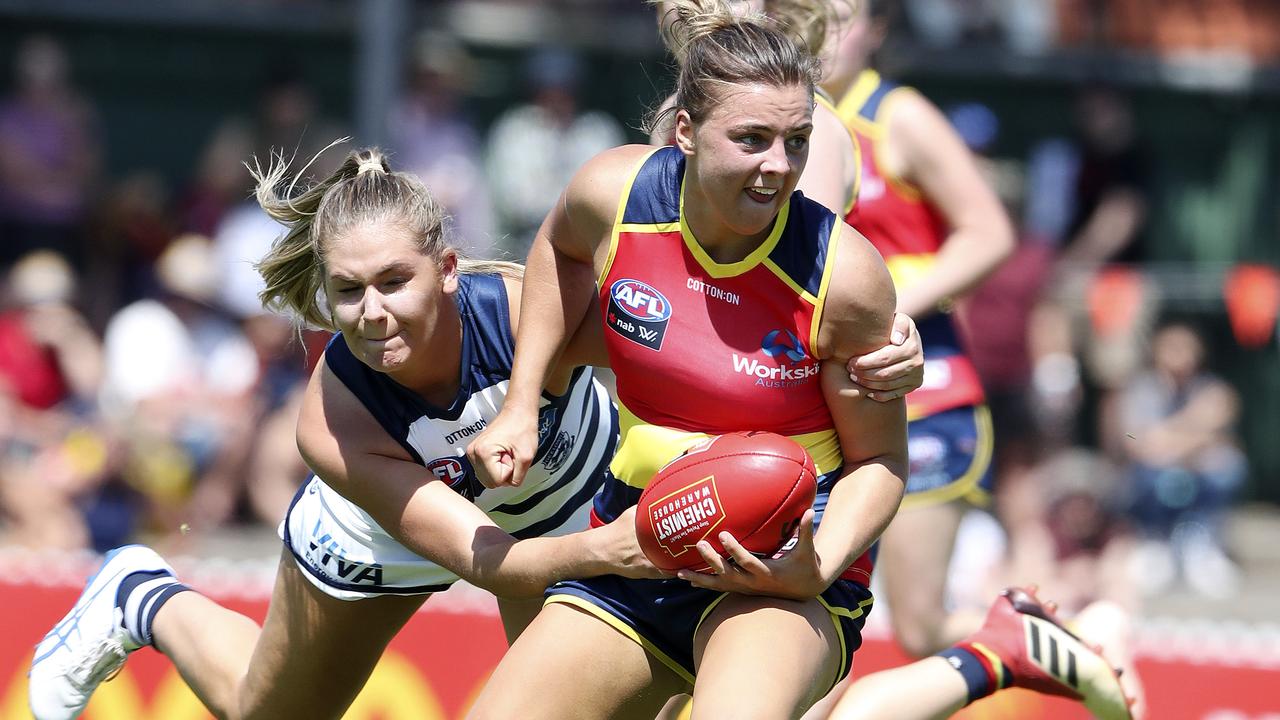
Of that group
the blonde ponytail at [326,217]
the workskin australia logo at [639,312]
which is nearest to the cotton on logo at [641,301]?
the workskin australia logo at [639,312]

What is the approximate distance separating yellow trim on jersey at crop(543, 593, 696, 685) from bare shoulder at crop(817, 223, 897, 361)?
0.71 metres

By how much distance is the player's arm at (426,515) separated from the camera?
3521 millimetres

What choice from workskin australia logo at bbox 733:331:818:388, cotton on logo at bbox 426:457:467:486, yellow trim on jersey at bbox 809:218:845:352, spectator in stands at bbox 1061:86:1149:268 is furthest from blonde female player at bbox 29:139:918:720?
spectator in stands at bbox 1061:86:1149:268

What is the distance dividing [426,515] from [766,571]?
83 centimetres

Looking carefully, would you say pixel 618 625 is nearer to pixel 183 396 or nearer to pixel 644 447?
pixel 644 447

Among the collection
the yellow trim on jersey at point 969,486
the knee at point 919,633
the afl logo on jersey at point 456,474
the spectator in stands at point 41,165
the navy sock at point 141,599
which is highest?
the afl logo on jersey at point 456,474

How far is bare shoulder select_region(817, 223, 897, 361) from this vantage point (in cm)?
335

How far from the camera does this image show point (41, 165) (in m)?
9.95

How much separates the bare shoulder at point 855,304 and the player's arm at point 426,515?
575mm

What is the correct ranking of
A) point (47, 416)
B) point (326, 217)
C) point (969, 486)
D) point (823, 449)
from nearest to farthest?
point (823, 449)
point (326, 217)
point (969, 486)
point (47, 416)

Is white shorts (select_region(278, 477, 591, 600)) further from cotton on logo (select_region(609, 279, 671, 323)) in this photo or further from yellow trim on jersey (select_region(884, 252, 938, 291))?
yellow trim on jersey (select_region(884, 252, 938, 291))

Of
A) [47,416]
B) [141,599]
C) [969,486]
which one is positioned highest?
[969,486]

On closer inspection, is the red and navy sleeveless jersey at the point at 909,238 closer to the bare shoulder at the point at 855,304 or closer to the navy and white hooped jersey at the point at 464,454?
the navy and white hooped jersey at the point at 464,454

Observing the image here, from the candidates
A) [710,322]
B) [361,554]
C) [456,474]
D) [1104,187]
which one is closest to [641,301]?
[710,322]
